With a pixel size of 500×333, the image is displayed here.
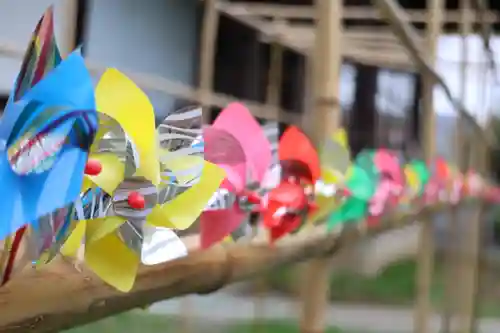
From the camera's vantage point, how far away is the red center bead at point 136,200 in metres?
0.28

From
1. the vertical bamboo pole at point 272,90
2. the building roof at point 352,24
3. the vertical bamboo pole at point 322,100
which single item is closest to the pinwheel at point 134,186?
the vertical bamboo pole at point 322,100

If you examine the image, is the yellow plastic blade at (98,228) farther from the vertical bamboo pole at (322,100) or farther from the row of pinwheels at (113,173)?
the vertical bamboo pole at (322,100)

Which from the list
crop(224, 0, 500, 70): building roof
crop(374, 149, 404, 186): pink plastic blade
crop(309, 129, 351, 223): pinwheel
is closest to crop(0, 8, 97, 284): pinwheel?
crop(309, 129, 351, 223): pinwheel

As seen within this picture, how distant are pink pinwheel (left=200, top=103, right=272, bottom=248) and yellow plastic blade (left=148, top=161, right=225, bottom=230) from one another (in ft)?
0.16

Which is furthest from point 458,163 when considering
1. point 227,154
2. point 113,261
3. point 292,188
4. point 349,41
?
point 113,261

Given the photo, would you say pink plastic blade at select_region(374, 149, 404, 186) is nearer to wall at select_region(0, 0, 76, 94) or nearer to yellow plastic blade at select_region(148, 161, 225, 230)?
wall at select_region(0, 0, 76, 94)

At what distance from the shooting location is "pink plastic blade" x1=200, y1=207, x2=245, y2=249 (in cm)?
38

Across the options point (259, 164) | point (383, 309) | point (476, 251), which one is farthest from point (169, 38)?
point (383, 309)

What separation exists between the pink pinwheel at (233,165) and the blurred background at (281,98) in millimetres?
46

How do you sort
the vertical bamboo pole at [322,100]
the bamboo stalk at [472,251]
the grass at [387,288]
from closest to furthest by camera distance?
1. the vertical bamboo pole at [322,100]
2. the bamboo stalk at [472,251]
3. the grass at [387,288]

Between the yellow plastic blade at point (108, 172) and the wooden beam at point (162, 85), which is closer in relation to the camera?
the yellow plastic blade at point (108, 172)

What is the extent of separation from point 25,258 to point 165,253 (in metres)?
0.07

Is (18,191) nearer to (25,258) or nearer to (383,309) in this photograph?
(25,258)

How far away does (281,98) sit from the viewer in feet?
7.24
